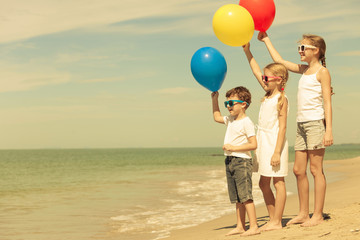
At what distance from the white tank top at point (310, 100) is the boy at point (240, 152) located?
20.3 inches

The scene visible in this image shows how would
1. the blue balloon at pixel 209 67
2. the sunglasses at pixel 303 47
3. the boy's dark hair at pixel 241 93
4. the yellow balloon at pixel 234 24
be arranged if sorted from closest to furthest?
the sunglasses at pixel 303 47 → the boy's dark hair at pixel 241 93 → the yellow balloon at pixel 234 24 → the blue balloon at pixel 209 67

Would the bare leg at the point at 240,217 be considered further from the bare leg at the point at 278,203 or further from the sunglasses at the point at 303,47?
the sunglasses at the point at 303,47

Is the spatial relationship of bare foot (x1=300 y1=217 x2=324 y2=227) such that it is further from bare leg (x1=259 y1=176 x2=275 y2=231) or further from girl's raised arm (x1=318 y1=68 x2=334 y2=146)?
girl's raised arm (x1=318 y1=68 x2=334 y2=146)

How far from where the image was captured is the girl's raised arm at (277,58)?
431cm

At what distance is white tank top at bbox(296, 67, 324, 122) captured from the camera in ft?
13.1

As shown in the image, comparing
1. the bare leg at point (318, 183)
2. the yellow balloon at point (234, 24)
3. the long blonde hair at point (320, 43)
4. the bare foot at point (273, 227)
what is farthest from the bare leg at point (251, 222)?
the yellow balloon at point (234, 24)

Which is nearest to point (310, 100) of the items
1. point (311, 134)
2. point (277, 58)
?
point (311, 134)

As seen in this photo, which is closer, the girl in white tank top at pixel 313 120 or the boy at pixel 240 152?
the girl in white tank top at pixel 313 120

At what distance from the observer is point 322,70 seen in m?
4.01

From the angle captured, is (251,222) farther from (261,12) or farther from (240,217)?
(261,12)

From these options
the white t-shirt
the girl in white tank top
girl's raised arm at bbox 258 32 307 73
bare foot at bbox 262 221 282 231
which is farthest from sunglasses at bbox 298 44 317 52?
bare foot at bbox 262 221 282 231

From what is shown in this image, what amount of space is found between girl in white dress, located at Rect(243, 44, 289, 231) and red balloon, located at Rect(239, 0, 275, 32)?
2.12 ft

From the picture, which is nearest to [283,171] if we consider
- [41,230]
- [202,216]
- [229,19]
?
[229,19]

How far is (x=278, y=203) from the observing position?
13.4 ft
